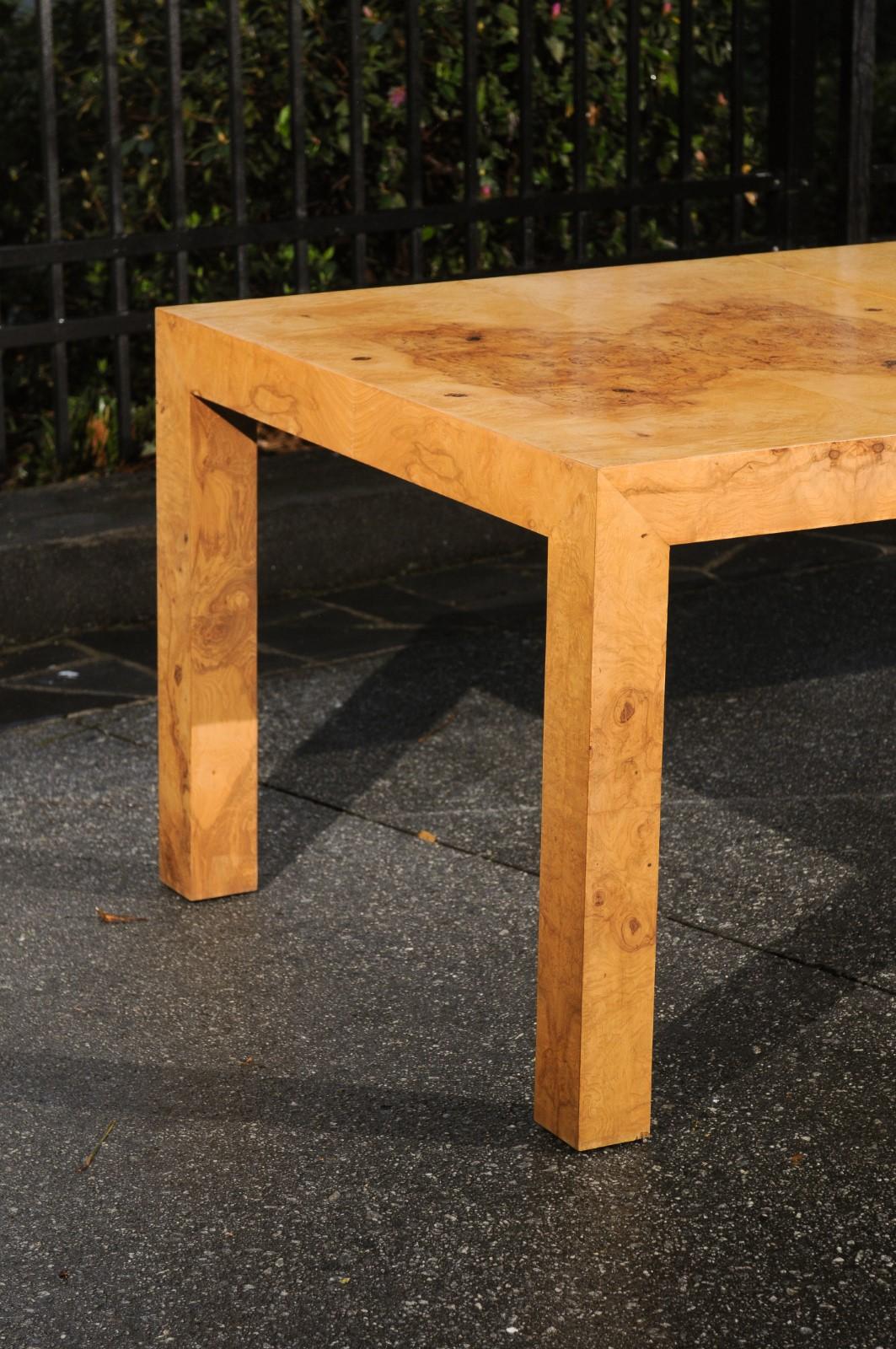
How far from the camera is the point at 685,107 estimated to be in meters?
5.04

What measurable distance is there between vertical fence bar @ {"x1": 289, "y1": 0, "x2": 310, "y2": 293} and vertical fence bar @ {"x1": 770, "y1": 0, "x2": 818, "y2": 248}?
1.34 meters

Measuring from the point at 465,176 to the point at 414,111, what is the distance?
0.63 feet

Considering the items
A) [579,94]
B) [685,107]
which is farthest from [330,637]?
[685,107]

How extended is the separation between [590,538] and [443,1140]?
757 mm

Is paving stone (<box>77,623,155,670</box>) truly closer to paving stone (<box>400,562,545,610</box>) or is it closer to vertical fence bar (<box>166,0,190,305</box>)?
paving stone (<box>400,562,545,610</box>)

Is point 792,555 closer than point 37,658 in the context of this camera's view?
No

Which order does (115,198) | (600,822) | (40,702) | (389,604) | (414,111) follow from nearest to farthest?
(600,822), (40,702), (115,198), (389,604), (414,111)

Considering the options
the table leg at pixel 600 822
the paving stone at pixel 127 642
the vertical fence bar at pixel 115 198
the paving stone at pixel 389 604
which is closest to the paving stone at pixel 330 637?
the paving stone at pixel 389 604

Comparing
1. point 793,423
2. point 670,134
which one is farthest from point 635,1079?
point 670,134

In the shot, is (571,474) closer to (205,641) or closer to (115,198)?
(205,641)

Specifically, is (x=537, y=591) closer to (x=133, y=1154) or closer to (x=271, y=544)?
(x=271, y=544)

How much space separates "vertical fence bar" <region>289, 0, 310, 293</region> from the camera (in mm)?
4492

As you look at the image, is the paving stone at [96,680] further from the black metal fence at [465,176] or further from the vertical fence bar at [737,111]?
the vertical fence bar at [737,111]

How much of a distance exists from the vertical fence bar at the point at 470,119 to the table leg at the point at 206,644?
2170 mm
